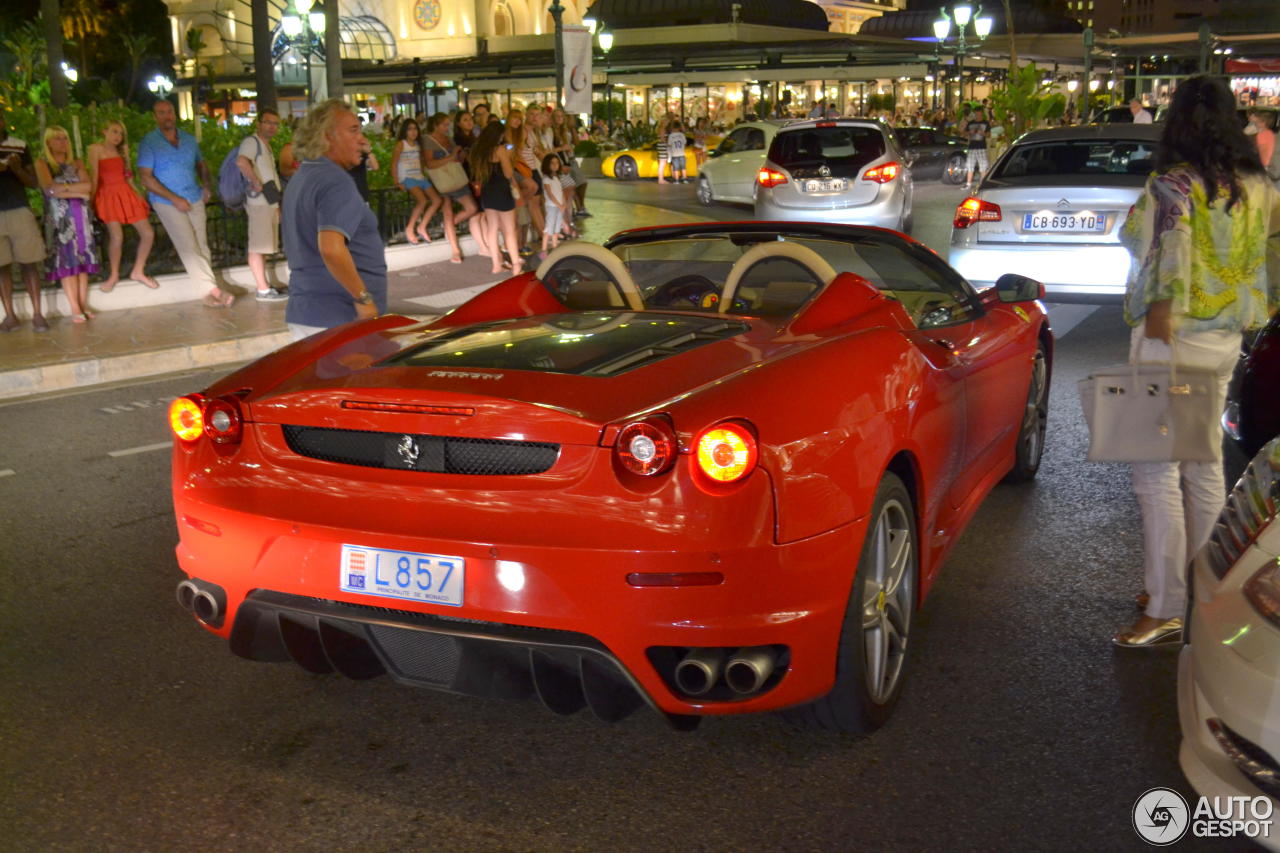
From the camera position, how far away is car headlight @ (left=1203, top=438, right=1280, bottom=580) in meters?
3.12

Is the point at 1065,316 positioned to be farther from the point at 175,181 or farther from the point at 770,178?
the point at 175,181

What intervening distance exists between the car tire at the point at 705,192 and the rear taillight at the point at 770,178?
7.27 meters

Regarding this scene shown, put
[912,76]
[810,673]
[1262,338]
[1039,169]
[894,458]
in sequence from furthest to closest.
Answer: [912,76]
[1039,169]
[1262,338]
[894,458]
[810,673]

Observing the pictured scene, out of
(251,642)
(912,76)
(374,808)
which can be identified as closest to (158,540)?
(251,642)

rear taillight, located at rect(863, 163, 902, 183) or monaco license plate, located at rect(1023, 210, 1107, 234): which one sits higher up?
rear taillight, located at rect(863, 163, 902, 183)

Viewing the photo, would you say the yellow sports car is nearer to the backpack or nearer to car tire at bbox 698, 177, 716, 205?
car tire at bbox 698, 177, 716, 205

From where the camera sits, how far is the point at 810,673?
3.46 metres

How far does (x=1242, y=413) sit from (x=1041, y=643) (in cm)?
205

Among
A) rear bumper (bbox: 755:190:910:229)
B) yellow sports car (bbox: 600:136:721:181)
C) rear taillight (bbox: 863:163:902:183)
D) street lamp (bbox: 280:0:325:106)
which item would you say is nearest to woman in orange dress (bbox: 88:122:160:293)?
rear bumper (bbox: 755:190:910:229)

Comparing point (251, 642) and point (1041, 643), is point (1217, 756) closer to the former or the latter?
point (1041, 643)

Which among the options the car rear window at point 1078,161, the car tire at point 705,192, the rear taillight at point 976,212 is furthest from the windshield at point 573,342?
the car tire at point 705,192

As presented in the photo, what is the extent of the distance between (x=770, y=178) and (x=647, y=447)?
54.8 feet

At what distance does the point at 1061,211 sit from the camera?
434 inches

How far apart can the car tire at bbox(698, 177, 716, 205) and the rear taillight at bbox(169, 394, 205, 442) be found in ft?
77.1
